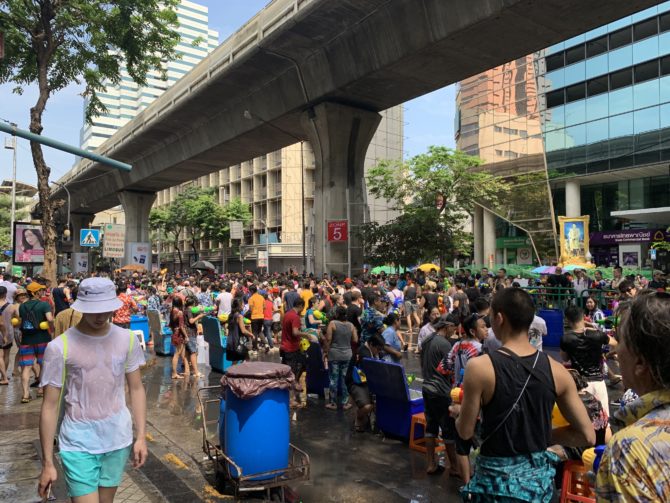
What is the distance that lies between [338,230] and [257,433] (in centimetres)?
1762

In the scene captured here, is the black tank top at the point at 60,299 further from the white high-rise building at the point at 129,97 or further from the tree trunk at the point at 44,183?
the white high-rise building at the point at 129,97

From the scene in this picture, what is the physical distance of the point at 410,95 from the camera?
20.2 metres

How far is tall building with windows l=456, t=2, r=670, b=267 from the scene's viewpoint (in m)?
33.1

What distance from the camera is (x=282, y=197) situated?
5403 centimetres

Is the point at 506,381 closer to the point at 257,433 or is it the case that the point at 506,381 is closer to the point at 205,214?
the point at 257,433

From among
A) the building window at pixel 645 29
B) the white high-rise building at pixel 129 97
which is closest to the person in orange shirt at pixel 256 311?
the building window at pixel 645 29

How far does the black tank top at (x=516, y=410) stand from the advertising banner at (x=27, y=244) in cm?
2140

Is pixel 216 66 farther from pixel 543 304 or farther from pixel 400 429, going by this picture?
pixel 400 429

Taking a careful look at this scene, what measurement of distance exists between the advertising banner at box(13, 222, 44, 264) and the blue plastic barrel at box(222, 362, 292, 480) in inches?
728

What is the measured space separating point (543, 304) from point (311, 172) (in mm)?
41559

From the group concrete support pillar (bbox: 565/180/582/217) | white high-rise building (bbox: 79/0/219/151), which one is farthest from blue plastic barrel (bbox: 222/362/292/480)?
white high-rise building (bbox: 79/0/219/151)

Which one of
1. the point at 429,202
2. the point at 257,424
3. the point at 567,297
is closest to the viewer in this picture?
the point at 257,424

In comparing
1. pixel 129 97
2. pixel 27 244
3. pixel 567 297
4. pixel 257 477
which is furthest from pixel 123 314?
pixel 129 97

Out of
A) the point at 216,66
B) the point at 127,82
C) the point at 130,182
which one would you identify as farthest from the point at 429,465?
the point at 127,82
